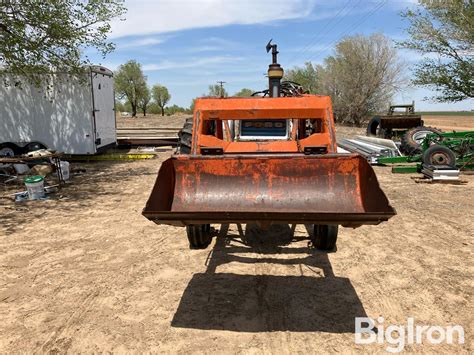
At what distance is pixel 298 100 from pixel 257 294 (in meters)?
2.18

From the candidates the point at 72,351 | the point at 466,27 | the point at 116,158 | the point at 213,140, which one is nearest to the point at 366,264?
the point at 213,140

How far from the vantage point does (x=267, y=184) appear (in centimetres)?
362

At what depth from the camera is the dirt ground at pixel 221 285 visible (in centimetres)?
320

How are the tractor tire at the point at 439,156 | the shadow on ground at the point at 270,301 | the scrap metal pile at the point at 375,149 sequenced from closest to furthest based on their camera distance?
the shadow on ground at the point at 270,301, the tractor tire at the point at 439,156, the scrap metal pile at the point at 375,149

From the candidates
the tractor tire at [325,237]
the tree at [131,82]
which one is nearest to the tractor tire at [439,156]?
the tractor tire at [325,237]

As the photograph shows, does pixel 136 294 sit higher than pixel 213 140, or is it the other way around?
pixel 213 140

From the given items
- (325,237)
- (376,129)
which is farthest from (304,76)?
(325,237)

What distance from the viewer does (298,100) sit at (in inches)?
169

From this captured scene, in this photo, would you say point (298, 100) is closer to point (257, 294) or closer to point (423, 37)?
point (257, 294)

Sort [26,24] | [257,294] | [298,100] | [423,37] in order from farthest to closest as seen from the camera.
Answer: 1. [423,37]
2. [26,24]
3. [298,100]
4. [257,294]

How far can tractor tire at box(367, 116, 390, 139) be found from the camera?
16.1 metres

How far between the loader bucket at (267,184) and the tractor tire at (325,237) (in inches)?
45.3

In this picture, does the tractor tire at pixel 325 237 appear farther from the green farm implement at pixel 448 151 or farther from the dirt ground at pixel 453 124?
the dirt ground at pixel 453 124

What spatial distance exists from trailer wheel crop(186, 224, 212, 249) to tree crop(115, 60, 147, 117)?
51888 mm
